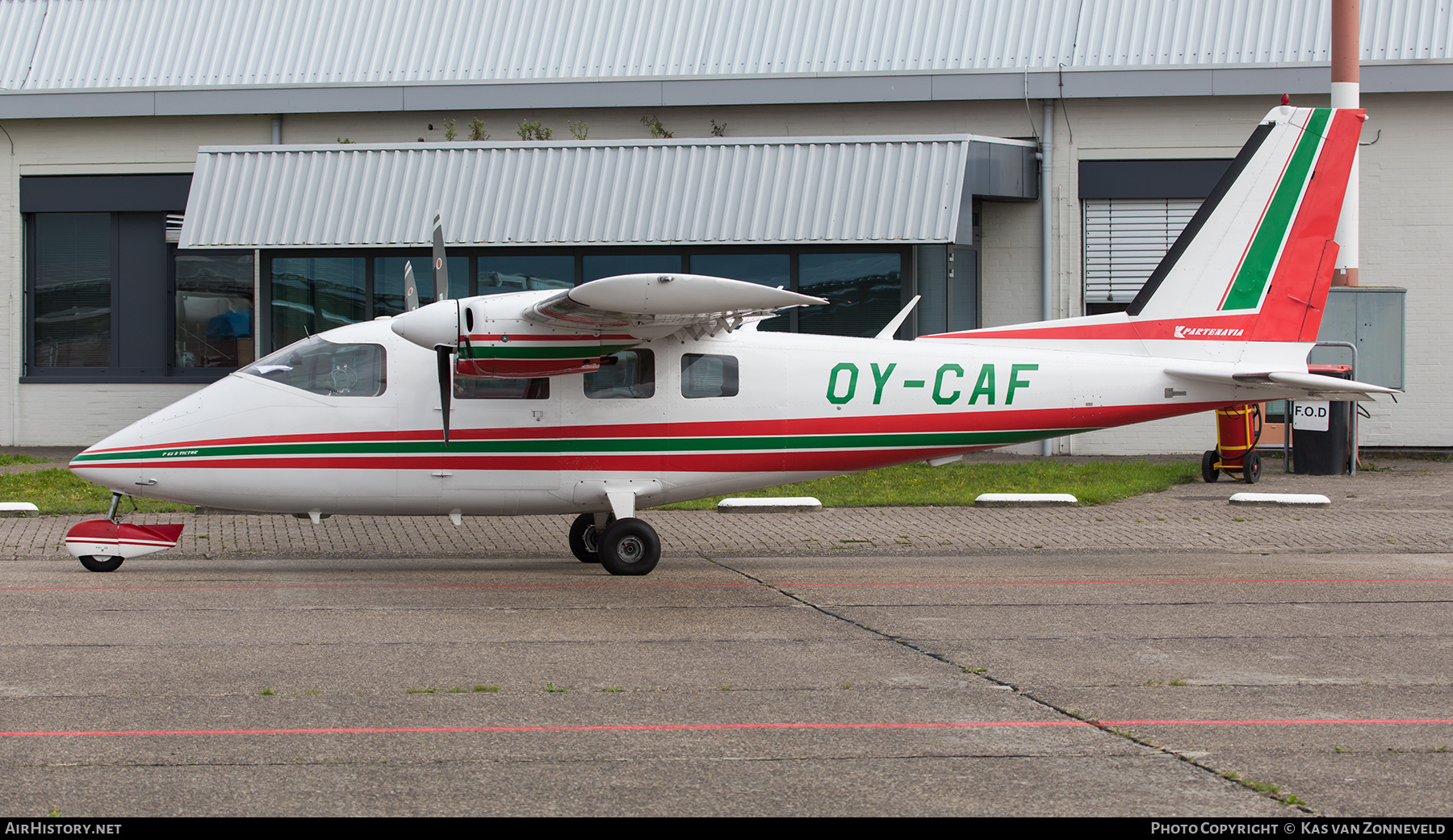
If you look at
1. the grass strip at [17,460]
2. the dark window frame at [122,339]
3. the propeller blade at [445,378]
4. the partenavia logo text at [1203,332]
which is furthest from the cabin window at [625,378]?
the dark window frame at [122,339]

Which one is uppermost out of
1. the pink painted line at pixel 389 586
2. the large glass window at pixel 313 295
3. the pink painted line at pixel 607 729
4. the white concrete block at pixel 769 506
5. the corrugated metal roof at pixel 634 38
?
the corrugated metal roof at pixel 634 38

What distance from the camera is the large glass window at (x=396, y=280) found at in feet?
69.9

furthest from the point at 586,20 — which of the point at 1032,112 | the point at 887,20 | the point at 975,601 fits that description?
the point at 975,601

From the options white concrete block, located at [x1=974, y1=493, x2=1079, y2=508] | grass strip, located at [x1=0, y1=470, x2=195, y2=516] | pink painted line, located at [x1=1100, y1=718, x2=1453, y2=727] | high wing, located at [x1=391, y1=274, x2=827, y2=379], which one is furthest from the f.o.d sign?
grass strip, located at [x1=0, y1=470, x2=195, y2=516]

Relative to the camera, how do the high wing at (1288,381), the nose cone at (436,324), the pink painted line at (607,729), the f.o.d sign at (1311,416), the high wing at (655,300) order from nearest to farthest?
the pink painted line at (607,729)
the high wing at (655,300)
the nose cone at (436,324)
the high wing at (1288,381)
the f.o.d sign at (1311,416)

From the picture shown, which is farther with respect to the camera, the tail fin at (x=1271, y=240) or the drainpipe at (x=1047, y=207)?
the drainpipe at (x=1047, y=207)

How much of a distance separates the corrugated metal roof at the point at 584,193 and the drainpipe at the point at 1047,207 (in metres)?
2.26

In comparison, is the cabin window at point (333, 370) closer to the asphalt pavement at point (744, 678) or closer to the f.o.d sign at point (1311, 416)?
the asphalt pavement at point (744, 678)

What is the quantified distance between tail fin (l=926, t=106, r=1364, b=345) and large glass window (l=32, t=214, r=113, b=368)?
57.1ft

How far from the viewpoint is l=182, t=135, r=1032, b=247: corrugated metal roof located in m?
20.1

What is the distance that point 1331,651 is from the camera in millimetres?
8117

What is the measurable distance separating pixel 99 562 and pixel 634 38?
14.2 metres

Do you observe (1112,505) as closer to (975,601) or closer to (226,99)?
(975,601)
